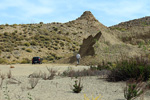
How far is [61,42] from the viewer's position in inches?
2655

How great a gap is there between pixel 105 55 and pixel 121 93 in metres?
26.2

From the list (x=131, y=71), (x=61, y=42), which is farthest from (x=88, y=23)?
(x=131, y=71)

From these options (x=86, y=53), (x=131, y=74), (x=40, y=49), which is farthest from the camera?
(x=40, y=49)

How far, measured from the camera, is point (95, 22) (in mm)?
90875

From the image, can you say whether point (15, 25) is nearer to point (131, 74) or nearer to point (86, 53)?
point (86, 53)

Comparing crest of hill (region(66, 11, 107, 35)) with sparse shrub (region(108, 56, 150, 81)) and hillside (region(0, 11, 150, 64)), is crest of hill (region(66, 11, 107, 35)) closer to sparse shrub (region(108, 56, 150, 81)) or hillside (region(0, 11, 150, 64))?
hillside (region(0, 11, 150, 64))

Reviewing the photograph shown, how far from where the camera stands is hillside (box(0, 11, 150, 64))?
3644 centimetres

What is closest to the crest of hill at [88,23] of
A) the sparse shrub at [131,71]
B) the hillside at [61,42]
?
the hillside at [61,42]

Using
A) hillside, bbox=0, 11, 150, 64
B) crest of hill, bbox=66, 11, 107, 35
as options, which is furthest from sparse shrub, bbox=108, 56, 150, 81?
crest of hill, bbox=66, 11, 107, 35

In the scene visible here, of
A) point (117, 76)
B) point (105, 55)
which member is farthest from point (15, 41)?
point (117, 76)

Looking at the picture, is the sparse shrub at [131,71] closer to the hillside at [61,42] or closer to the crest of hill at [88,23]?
the hillside at [61,42]

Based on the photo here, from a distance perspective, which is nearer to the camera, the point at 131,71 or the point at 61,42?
the point at 131,71

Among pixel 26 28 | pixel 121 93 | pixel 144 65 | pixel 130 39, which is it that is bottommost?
pixel 121 93

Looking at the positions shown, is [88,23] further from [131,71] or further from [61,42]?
[131,71]
